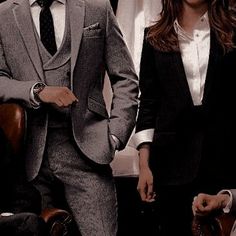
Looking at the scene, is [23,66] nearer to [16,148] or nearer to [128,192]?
[16,148]

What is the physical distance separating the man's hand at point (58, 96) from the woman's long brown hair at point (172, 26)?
15.9 inches

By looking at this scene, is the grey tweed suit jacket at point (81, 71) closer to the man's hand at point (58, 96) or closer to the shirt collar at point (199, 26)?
the man's hand at point (58, 96)

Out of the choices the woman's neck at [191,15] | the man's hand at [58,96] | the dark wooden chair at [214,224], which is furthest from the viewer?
the woman's neck at [191,15]

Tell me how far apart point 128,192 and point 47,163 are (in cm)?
92

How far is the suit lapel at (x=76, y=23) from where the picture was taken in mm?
2566

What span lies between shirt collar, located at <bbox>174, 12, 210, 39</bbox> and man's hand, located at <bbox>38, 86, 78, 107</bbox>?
488 millimetres

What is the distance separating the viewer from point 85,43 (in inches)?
103

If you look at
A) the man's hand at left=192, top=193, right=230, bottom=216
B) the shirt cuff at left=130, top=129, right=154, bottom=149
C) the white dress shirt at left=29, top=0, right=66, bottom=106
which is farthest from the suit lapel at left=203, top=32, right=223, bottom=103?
the white dress shirt at left=29, top=0, right=66, bottom=106

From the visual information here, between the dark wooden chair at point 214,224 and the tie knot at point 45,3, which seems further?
the tie knot at point 45,3

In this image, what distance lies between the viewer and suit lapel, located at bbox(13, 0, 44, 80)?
101 inches

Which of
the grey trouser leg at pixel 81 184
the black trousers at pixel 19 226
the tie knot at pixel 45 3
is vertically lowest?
the grey trouser leg at pixel 81 184

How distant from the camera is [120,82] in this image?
2.71m

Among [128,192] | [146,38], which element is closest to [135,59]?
[128,192]

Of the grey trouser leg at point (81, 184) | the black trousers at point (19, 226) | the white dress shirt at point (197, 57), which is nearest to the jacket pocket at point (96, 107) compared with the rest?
the grey trouser leg at point (81, 184)
